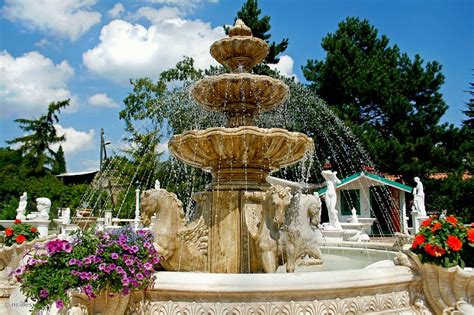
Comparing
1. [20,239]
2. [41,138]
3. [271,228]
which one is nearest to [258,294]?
[271,228]

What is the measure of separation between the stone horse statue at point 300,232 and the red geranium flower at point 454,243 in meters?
1.63

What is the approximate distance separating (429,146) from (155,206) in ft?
81.9

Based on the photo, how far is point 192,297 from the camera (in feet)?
11.6

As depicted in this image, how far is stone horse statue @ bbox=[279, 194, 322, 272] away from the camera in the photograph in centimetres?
492

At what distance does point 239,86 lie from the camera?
6617 mm

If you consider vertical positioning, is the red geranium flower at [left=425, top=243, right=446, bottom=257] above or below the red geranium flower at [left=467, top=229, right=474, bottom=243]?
below

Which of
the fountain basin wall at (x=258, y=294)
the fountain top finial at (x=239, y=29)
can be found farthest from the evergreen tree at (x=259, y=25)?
the fountain basin wall at (x=258, y=294)

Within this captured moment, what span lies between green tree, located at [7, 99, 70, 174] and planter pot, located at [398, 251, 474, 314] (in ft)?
157

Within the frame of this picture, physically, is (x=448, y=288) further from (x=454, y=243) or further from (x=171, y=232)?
(x=171, y=232)

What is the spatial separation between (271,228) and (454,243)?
2.06m

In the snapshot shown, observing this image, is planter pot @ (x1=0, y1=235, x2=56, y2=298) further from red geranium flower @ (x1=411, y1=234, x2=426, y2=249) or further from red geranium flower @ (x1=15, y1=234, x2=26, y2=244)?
red geranium flower @ (x1=411, y1=234, x2=426, y2=249)

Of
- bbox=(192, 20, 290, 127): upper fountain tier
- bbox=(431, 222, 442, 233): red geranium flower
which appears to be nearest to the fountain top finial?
bbox=(192, 20, 290, 127): upper fountain tier

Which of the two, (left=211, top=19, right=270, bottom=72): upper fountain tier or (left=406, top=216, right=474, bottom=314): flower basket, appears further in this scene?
(left=211, top=19, right=270, bottom=72): upper fountain tier

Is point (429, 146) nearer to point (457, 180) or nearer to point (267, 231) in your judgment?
point (457, 180)
